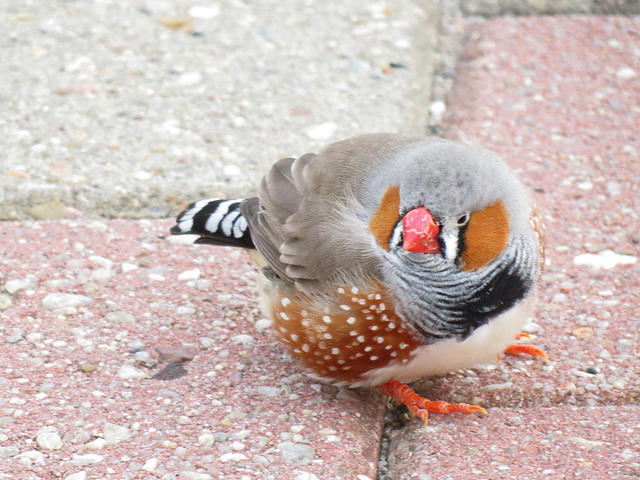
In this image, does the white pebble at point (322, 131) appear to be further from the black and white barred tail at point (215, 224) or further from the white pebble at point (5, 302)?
the white pebble at point (5, 302)

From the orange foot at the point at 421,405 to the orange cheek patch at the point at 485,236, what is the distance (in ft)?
1.30

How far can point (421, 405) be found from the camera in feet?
8.80

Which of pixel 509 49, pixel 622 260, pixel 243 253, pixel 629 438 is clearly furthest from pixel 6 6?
pixel 629 438

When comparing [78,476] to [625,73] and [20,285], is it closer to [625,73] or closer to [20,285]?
[20,285]

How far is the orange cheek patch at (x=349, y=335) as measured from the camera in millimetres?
2631

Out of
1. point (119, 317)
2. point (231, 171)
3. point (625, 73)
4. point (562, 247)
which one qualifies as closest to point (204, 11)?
point (231, 171)

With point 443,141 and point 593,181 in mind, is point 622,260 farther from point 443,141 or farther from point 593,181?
point 443,141

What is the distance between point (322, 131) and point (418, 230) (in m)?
1.41

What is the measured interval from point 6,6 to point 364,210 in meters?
2.67

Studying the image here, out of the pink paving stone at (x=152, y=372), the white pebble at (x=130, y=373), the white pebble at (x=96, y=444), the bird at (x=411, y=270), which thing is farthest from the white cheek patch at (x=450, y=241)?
the white pebble at (x=96, y=444)

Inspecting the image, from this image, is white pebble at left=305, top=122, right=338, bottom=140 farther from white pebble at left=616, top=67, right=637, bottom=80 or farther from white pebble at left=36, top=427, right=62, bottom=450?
white pebble at left=36, top=427, right=62, bottom=450

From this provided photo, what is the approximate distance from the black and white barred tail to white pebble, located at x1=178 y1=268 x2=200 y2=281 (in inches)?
5.3

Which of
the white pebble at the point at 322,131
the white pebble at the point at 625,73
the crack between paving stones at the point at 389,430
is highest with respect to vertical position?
the white pebble at the point at 625,73

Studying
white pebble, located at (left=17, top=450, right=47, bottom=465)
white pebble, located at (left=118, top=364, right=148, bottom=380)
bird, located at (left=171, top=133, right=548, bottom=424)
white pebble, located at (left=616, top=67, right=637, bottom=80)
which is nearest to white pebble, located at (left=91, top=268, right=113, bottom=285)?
white pebble, located at (left=118, top=364, right=148, bottom=380)
